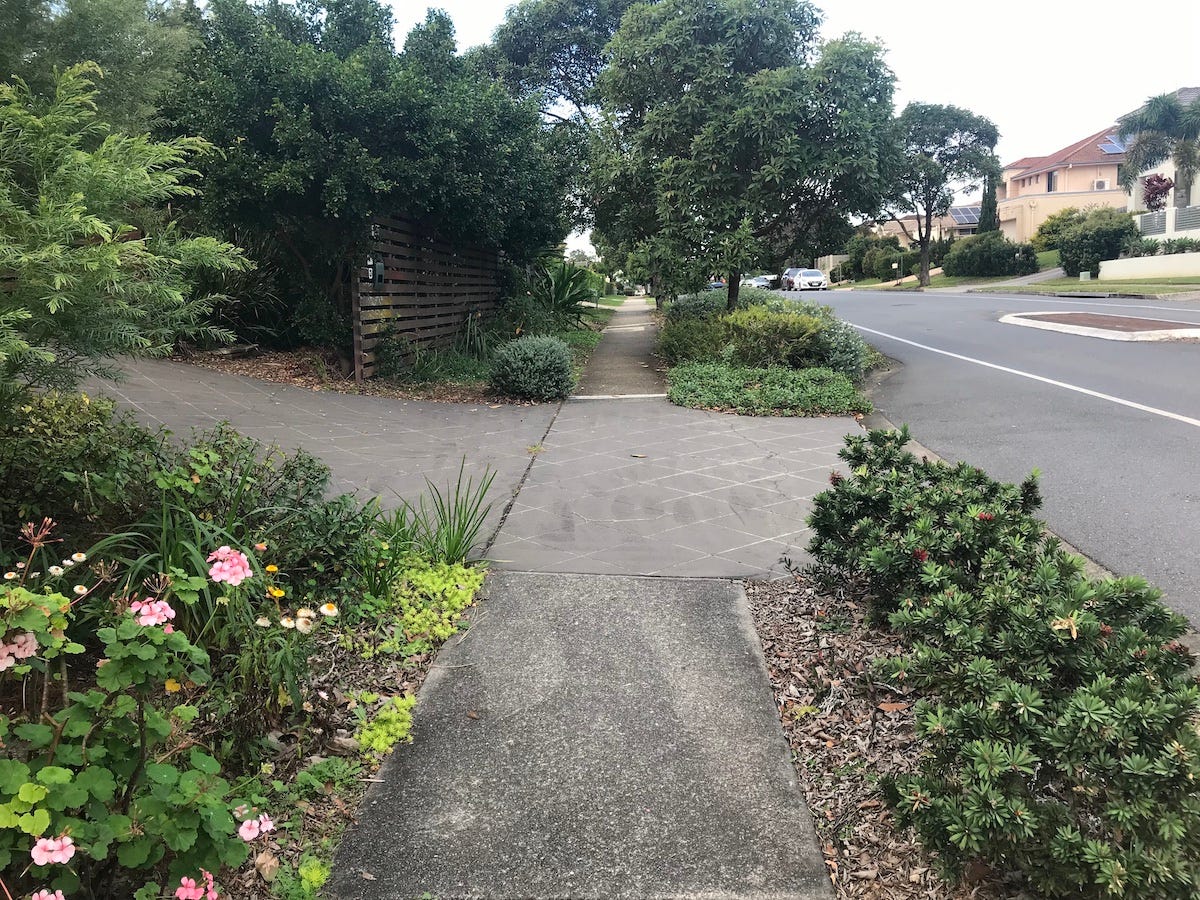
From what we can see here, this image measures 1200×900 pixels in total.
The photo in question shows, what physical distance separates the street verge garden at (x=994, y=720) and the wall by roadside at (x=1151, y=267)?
34.6 meters

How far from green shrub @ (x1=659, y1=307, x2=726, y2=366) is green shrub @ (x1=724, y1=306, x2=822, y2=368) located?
413mm

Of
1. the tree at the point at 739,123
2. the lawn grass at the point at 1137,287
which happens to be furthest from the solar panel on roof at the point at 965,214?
the tree at the point at 739,123

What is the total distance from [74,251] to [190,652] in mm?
1542

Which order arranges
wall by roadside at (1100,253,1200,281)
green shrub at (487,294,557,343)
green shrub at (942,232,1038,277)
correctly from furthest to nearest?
1. green shrub at (942,232,1038,277)
2. wall by roadside at (1100,253,1200,281)
3. green shrub at (487,294,557,343)

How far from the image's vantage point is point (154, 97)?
29.4ft

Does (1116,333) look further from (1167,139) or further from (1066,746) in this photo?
(1167,139)

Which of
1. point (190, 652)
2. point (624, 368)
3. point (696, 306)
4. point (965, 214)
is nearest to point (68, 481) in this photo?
point (190, 652)

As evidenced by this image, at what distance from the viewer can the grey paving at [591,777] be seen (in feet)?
7.20

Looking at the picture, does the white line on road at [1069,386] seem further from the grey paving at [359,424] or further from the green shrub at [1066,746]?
the green shrub at [1066,746]

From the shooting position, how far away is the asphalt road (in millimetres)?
4676

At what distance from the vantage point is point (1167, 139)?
40.8m

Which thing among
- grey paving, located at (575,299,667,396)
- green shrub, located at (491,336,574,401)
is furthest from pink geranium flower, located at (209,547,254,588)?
grey paving, located at (575,299,667,396)

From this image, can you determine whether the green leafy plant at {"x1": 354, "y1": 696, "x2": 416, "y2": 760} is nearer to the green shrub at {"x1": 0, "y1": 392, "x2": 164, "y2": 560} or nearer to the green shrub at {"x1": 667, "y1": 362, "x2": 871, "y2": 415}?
the green shrub at {"x1": 0, "y1": 392, "x2": 164, "y2": 560}

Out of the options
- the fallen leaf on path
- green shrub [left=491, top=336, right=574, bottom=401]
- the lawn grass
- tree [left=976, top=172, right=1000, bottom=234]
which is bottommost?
the fallen leaf on path
